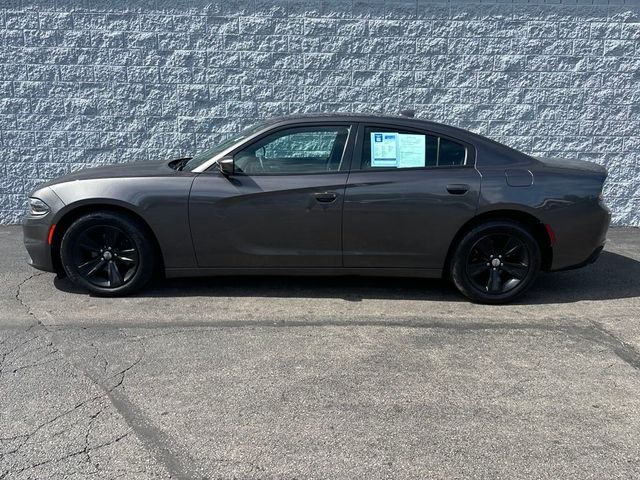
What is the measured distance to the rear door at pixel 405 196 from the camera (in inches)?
206

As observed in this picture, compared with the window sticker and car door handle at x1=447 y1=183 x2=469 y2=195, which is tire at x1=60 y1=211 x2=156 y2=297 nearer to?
the window sticker

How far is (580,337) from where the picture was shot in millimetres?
4699

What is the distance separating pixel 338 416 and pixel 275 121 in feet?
9.53

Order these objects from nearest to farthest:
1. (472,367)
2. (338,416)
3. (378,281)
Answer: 1. (338,416)
2. (472,367)
3. (378,281)

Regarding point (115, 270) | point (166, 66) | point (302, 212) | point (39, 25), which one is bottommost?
point (115, 270)

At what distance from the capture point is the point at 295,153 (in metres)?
5.35

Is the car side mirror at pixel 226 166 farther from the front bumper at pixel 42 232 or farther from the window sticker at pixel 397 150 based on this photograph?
the front bumper at pixel 42 232

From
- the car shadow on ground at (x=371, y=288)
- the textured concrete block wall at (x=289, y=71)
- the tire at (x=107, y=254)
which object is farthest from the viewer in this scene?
the textured concrete block wall at (x=289, y=71)

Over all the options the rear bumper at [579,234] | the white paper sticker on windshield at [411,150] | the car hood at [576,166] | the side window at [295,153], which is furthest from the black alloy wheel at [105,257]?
the car hood at [576,166]

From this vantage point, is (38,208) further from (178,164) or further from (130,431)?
(130,431)

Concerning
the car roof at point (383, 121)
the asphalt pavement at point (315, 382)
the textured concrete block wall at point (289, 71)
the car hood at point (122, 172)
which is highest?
the textured concrete block wall at point (289, 71)

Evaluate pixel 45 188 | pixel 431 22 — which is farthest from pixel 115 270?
pixel 431 22

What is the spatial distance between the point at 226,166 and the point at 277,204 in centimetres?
53

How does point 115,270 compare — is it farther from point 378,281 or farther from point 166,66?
point 166,66
